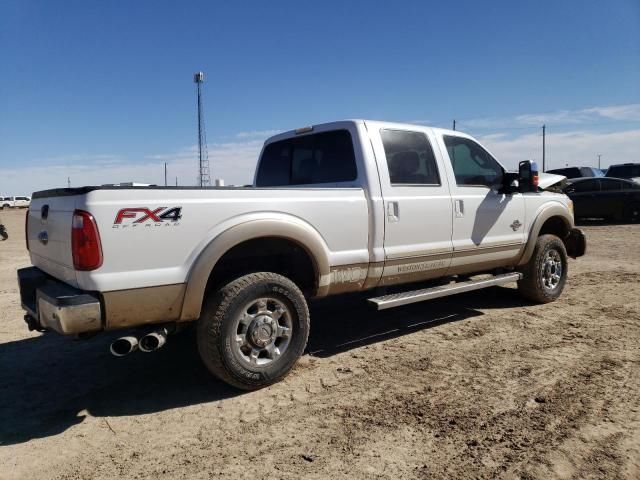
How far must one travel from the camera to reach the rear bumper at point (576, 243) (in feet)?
21.5

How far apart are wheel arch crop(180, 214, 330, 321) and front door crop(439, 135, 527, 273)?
1668 millimetres

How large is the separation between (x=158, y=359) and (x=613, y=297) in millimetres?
5581

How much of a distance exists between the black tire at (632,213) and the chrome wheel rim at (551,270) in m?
12.0

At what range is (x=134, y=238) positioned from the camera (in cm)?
300

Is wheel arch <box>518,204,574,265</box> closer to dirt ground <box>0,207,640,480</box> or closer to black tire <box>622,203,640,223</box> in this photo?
dirt ground <box>0,207,640,480</box>

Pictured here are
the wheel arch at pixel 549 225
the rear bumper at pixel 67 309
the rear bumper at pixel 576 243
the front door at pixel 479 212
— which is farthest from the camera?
the rear bumper at pixel 576 243

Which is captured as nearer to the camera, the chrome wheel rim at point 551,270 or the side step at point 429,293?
the side step at point 429,293

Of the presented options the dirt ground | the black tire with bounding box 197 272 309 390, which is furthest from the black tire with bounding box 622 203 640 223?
the black tire with bounding box 197 272 309 390

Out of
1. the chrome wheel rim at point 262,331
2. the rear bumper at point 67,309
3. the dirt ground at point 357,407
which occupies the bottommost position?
the dirt ground at point 357,407

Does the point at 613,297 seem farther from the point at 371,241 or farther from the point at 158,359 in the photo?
the point at 158,359

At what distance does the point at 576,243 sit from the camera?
6.62 m

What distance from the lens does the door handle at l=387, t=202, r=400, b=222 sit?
4277mm

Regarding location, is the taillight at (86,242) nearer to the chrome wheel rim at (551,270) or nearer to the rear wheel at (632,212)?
the chrome wheel rim at (551,270)

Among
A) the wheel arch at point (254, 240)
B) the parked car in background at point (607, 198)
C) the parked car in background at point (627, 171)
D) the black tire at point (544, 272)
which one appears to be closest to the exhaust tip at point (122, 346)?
the wheel arch at point (254, 240)
